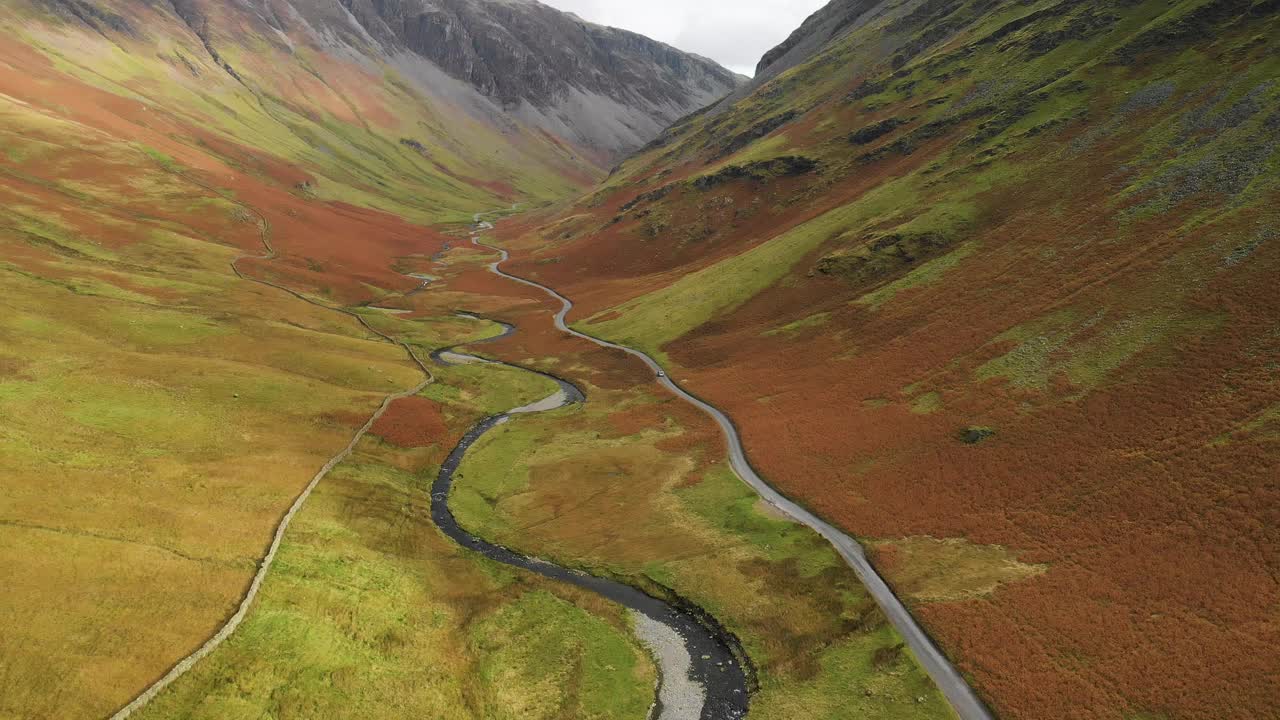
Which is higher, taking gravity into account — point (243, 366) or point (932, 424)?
point (243, 366)

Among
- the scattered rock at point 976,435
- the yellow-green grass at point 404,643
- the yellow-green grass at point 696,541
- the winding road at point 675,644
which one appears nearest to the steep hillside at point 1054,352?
the scattered rock at point 976,435

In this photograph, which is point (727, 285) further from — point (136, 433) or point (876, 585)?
point (136, 433)

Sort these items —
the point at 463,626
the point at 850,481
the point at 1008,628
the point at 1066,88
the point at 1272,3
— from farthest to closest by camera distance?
the point at 1066,88 → the point at 1272,3 → the point at 850,481 → the point at 463,626 → the point at 1008,628

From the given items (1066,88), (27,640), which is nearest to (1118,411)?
(27,640)

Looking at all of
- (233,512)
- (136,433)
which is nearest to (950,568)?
(233,512)

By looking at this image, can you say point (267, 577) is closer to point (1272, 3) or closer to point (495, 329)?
point (495, 329)

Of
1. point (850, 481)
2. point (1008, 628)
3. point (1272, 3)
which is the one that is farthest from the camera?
point (1272, 3)
